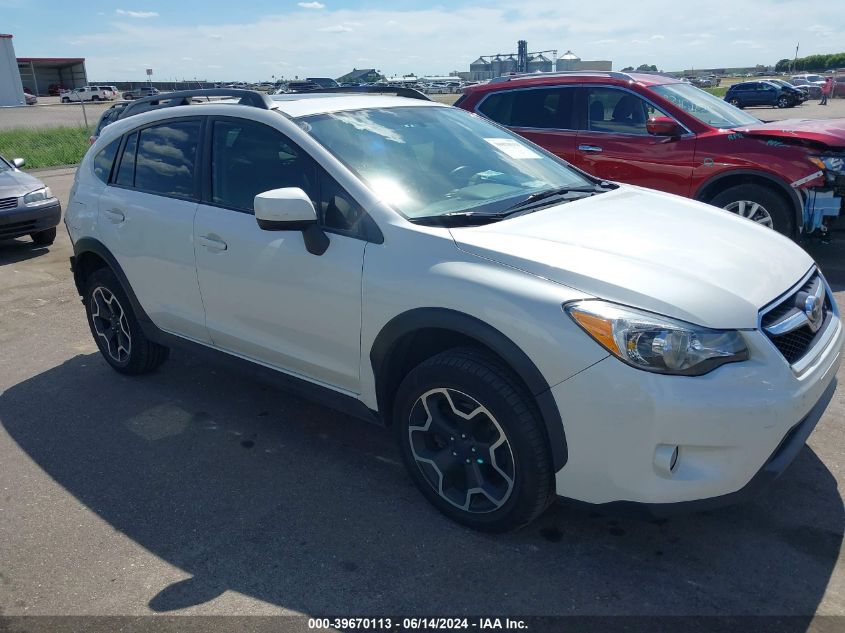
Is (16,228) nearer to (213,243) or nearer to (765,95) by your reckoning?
(213,243)

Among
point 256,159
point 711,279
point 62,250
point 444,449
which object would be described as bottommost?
point 62,250

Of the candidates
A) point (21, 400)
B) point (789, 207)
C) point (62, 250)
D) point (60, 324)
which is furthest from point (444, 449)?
point (62, 250)

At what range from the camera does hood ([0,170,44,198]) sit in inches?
343

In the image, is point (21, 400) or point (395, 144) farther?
point (21, 400)

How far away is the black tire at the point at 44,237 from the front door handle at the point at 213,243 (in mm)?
6573

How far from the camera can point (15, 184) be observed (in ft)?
29.5

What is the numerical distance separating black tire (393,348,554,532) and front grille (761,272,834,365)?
926 mm

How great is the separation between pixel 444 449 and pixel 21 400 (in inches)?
124

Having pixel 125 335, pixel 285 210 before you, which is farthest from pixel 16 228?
pixel 285 210

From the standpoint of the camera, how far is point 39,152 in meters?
19.9

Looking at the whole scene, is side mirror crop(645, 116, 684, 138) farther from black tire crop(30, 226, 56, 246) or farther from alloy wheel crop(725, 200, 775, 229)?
black tire crop(30, 226, 56, 246)

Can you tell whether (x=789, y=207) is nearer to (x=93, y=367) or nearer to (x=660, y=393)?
(x=660, y=393)

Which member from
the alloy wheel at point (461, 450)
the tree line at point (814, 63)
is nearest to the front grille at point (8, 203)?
the alloy wheel at point (461, 450)

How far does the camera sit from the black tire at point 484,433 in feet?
8.83
